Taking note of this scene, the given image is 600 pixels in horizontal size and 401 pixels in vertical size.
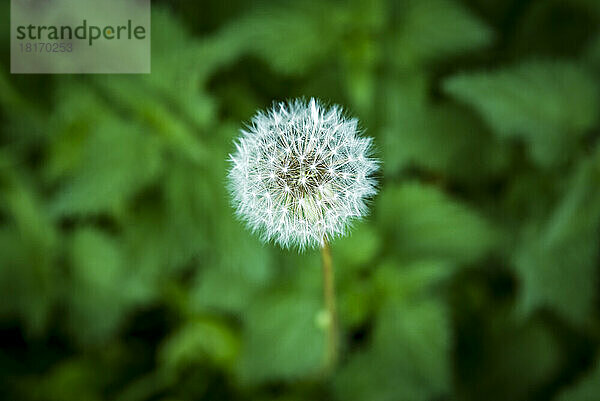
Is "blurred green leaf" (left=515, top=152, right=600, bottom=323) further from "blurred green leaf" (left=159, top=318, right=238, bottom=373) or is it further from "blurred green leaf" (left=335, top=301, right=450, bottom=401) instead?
"blurred green leaf" (left=159, top=318, right=238, bottom=373)

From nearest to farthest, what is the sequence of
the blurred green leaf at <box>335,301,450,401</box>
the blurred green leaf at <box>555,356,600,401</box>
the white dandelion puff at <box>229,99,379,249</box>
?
the white dandelion puff at <box>229,99,379,249</box>
the blurred green leaf at <box>555,356,600,401</box>
the blurred green leaf at <box>335,301,450,401</box>

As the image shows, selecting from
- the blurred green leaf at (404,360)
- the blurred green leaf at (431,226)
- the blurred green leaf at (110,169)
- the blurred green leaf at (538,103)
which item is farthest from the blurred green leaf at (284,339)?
the blurred green leaf at (538,103)

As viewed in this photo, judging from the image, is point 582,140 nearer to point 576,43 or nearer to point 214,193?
point 576,43

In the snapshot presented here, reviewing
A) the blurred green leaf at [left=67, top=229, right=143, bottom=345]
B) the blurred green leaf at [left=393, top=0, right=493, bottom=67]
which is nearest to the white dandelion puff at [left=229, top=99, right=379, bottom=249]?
the blurred green leaf at [left=393, top=0, right=493, bottom=67]

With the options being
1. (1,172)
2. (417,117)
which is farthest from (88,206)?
(417,117)

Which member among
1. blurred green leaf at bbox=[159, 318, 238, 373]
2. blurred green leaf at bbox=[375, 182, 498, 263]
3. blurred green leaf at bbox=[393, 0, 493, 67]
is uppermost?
blurred green leaf at bbox=[393, 0, 493, 67]

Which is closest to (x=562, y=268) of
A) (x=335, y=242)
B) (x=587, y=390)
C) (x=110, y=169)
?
(x=587, y=390)

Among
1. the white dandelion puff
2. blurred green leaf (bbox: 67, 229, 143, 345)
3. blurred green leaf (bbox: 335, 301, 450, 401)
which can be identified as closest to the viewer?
the white dandelion puff
